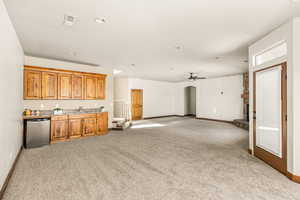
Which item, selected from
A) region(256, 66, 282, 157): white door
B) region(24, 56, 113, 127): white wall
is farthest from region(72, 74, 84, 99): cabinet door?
region(256, 66, 282, 157): white door

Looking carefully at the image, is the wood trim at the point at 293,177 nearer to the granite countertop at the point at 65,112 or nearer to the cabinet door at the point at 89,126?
the cabinet door at the point at 89,126

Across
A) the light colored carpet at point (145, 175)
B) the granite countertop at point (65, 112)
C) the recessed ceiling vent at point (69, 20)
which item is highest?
the recessed ceiling vent at point (69, 20)

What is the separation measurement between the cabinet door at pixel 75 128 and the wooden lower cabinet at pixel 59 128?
12cm

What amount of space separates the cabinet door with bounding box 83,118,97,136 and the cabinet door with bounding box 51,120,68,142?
0.62m

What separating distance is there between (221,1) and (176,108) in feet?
33.7

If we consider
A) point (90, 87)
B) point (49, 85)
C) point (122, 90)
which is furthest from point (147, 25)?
point (122, 90)

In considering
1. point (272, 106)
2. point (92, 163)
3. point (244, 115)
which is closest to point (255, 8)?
point (272, 106)

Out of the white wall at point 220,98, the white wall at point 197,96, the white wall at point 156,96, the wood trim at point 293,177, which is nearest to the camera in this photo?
the wood trim at point 293,177

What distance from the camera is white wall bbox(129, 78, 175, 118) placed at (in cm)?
1030

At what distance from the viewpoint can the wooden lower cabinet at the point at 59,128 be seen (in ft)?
15.4

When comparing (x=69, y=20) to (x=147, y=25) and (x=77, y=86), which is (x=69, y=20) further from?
(x=77, y=86)

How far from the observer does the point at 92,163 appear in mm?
3186

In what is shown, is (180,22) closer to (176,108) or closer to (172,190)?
(172,190)

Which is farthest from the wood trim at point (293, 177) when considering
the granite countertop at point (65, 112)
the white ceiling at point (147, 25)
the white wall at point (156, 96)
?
the white wall at point (156, 96)
